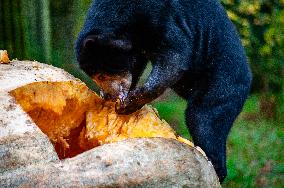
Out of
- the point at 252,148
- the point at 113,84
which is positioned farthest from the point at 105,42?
the point at 252,148

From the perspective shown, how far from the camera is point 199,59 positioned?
283 centimetres

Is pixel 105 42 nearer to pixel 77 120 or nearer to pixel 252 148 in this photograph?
pixel 77 120

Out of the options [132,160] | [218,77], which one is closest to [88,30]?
[218,77]

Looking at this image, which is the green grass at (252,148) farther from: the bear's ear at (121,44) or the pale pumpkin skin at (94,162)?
the pale pumpkin skin at (94,162)

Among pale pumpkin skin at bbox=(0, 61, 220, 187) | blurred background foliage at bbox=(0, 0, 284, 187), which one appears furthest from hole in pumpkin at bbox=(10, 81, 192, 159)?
blurred background foliage at bbox=(0, 0, 284, 187)

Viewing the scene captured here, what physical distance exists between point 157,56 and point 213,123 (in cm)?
49

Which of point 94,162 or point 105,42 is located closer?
point 94,162

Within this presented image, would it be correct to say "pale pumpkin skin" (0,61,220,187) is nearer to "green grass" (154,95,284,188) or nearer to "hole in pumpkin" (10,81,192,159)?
"hole in pumpkin" (10,81,192,159)

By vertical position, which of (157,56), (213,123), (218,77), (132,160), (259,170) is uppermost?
(132,160)

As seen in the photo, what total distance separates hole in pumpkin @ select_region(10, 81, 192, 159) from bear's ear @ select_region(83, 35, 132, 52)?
0.88 feet

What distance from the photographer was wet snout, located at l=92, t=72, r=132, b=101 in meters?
2.48

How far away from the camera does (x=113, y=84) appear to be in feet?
8.27

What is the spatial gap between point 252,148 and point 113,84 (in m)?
3.58

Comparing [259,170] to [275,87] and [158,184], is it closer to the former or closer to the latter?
[275,87]
